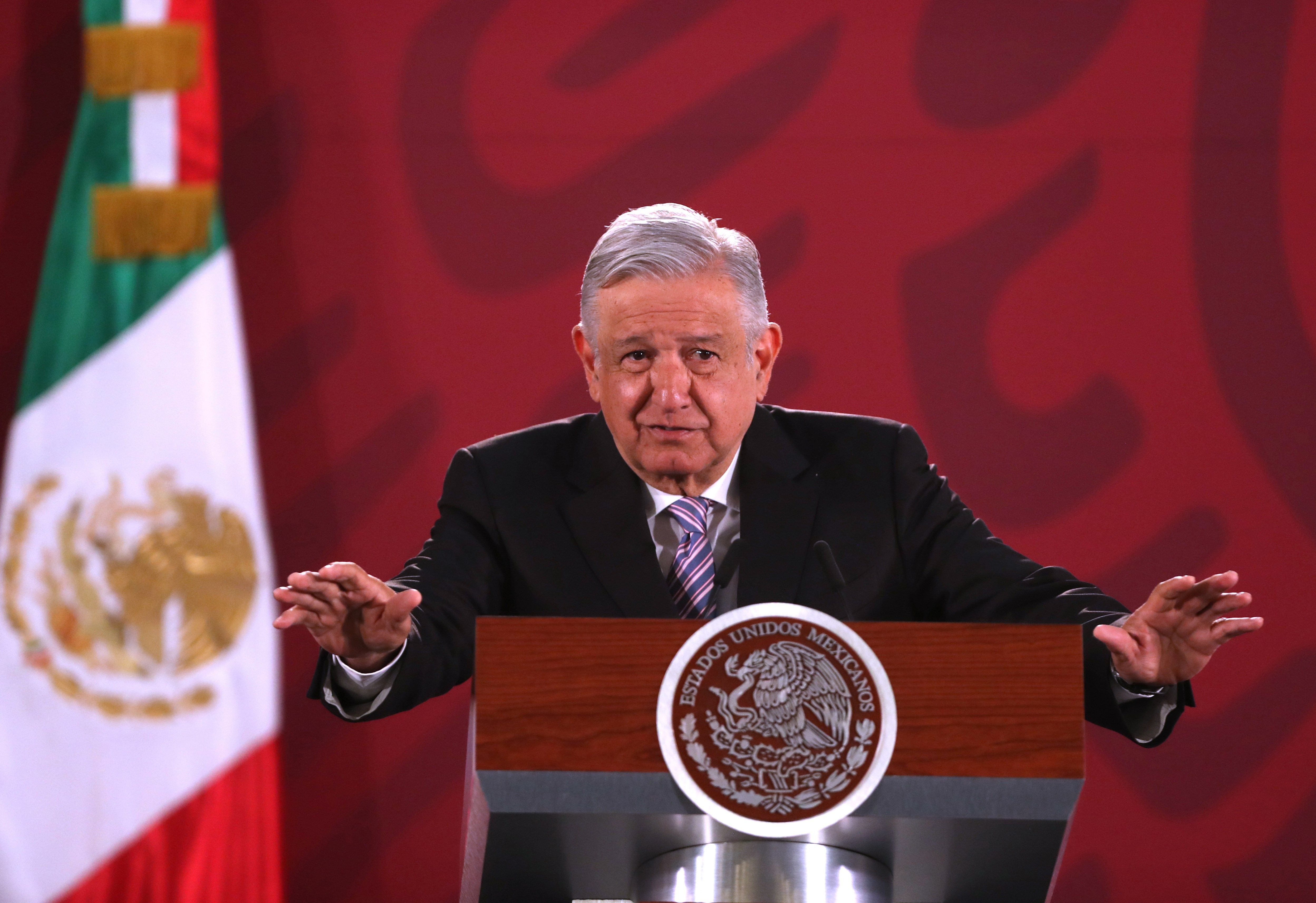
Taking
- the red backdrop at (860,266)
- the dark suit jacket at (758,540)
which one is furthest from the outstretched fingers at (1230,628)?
the red backdrop at (860,266)

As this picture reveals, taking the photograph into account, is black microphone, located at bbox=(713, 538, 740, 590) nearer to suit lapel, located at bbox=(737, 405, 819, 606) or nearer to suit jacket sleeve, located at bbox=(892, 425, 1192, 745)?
suit lapel, located at bbox=(737, 405, 819, 606)

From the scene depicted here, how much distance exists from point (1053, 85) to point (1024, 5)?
9.0 inches

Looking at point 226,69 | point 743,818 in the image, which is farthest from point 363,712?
point 226,69

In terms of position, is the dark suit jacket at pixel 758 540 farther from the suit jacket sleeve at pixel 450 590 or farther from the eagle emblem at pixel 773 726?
the eagle emblem at pixel 773 726

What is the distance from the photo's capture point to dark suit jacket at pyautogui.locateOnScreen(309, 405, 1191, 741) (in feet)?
5.67

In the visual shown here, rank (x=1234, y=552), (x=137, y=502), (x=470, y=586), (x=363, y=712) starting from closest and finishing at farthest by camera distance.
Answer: (x=363, y=712) < (x=470, y=586) < (x=137, y=502) < (x=1234, y=552)

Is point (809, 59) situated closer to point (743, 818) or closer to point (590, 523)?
point (590, 523)

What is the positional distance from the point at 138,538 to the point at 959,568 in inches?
81.3

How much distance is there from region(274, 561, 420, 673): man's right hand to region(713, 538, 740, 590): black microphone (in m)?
0.49

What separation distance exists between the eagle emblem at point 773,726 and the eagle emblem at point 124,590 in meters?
2.27

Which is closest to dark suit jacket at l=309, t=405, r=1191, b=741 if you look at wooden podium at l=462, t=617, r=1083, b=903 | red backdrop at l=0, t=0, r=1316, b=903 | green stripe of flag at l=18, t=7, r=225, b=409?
wooden podium at l=462, t=617, r=1083, b=903

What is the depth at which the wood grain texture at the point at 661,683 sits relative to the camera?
1068 millimetres

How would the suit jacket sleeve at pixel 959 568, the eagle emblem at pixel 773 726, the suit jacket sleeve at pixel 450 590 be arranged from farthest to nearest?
the suit jacket sleeve at pixel 959 568
the suit jacket sleeve at pixel 450 590
the eagle emblem at pixel 773 726

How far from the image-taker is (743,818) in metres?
1.06
